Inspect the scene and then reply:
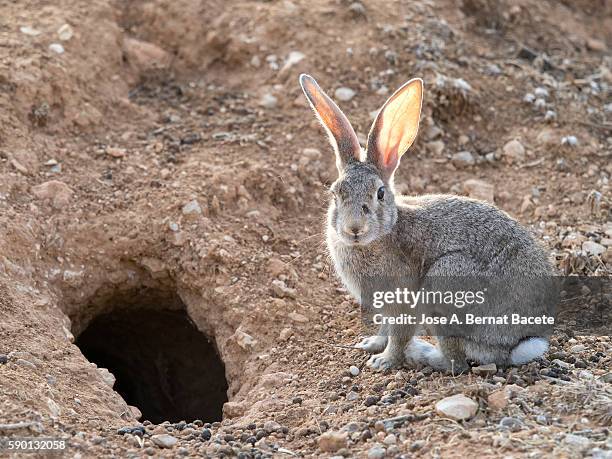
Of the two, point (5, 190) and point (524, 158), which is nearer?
point (5, 190)

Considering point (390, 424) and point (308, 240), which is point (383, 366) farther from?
point (308, 240)

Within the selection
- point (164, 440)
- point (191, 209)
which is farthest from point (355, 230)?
point (191, 209)

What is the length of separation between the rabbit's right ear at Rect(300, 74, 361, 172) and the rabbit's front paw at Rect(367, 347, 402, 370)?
130cm

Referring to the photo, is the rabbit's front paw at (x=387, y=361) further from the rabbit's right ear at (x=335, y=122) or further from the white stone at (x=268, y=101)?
the white stone at (x=268, y=101)

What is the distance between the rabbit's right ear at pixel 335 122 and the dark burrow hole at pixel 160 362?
2.62 meters

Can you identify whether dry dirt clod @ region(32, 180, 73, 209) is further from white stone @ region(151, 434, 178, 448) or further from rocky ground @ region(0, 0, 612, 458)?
white stone @ region(151, 434, 178, 448)

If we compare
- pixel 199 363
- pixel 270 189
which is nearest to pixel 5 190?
pixel 270 189

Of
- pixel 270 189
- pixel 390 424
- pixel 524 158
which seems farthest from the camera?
pixel 524 158

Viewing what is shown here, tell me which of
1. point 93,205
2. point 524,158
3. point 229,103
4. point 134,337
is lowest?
point 134,337

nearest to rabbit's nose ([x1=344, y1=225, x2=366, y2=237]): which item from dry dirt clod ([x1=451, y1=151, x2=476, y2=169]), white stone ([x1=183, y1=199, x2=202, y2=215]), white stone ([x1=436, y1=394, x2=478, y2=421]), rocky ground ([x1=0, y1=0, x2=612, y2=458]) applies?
rocky ground ([x1=0, y1=0, x2=612, y2=458])

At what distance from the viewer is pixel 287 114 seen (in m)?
8.05

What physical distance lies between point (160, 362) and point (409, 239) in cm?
380

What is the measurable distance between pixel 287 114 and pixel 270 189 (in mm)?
984

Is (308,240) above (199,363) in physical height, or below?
above
